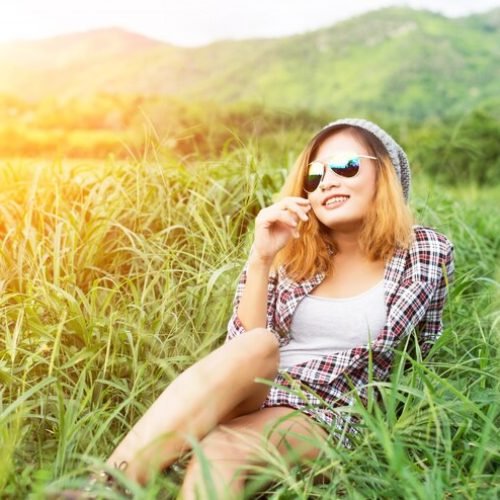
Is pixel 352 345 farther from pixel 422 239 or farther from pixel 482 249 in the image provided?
pixel 482 249

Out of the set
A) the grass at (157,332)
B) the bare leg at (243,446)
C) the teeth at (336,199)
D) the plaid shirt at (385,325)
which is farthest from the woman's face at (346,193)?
the bare leg at (243,446)

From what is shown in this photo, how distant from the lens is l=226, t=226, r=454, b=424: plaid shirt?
2.22 m

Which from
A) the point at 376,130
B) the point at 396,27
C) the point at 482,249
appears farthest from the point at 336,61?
the point at 376,130

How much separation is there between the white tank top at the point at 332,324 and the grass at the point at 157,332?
16 centimetres

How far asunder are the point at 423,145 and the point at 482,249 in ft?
12.2

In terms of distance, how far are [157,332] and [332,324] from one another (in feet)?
1.95

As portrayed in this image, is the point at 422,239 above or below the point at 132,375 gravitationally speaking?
above

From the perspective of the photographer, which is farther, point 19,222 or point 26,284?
point 19,222

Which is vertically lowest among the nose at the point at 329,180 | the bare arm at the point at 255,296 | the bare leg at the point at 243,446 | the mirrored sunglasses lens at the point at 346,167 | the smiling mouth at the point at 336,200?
the bare leg at the point at 243,446

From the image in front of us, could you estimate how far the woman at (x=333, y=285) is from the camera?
6.79 feet

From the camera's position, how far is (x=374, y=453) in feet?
6.07

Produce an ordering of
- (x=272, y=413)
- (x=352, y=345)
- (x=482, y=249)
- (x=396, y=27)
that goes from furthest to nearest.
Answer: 1. (x=396, y=27)
2. (x=482, y=249)
3. (x=352, y=345)
4. (x=272, y=413)

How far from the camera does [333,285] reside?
2.45 metres

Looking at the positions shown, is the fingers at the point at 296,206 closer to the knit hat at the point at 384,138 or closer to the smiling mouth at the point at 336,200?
the smiling mouth at the point at 336,200
